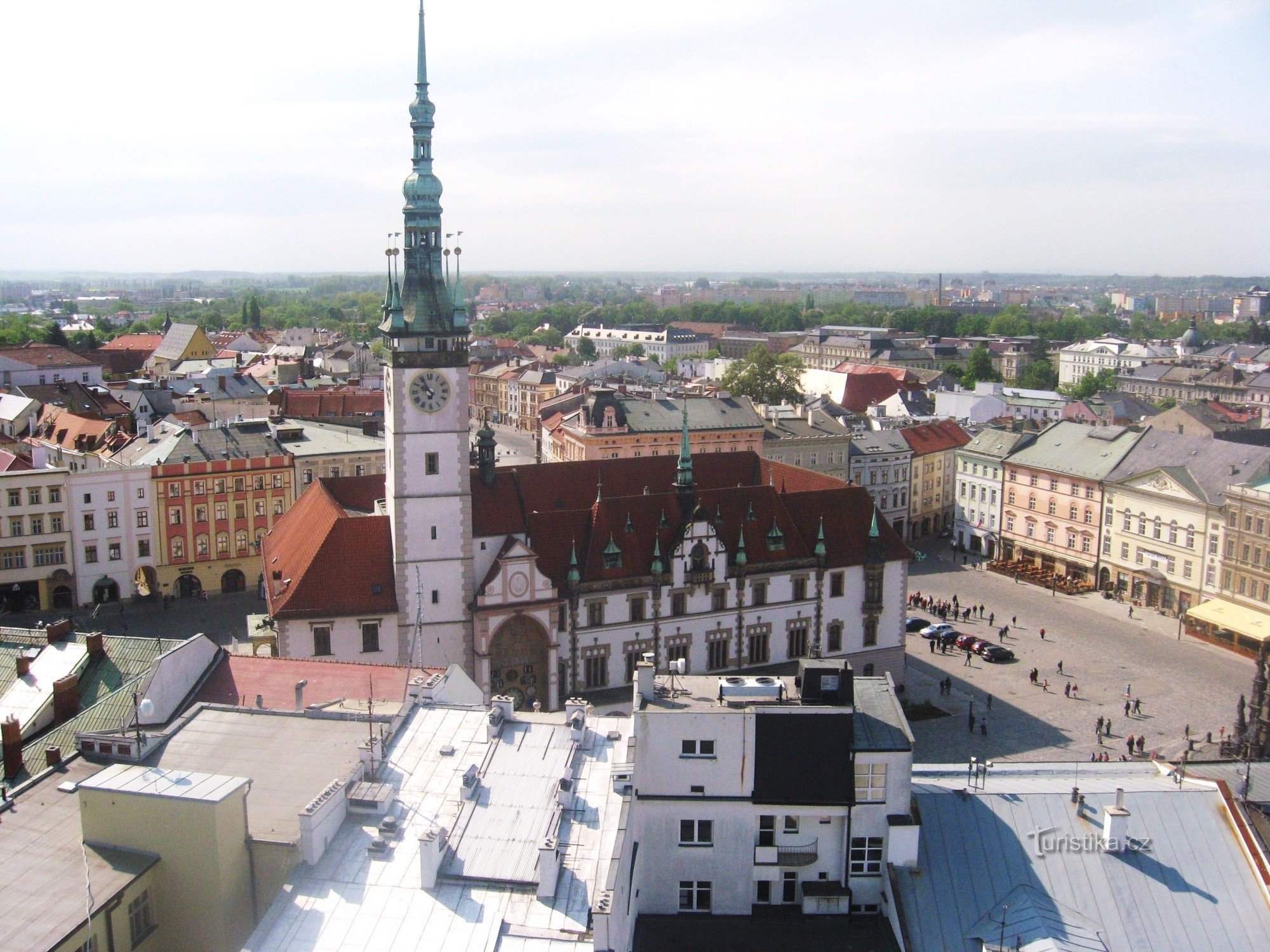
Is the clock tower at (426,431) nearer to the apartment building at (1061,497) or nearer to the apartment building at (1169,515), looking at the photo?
the apartment building at (1169,515)

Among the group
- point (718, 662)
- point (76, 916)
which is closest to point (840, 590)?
point (718, 662)

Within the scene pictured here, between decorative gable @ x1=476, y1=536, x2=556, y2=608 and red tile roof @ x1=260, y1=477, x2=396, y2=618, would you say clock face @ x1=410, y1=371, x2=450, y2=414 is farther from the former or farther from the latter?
decorative gable @ x1=476, y1=536, x2=556, y2=608

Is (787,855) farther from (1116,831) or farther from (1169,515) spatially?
(1169,515)

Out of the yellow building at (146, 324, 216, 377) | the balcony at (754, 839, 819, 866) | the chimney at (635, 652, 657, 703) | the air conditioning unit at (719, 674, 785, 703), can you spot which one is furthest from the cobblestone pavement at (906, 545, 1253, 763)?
the yellow building at (146, 324, 216, 377)

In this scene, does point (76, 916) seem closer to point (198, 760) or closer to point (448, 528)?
point (198, 760)

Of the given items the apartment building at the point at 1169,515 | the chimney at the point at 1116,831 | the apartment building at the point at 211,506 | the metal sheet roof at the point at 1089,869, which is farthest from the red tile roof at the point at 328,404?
the chimney at the point at 1116,831

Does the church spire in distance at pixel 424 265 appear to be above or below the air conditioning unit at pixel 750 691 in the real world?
above
